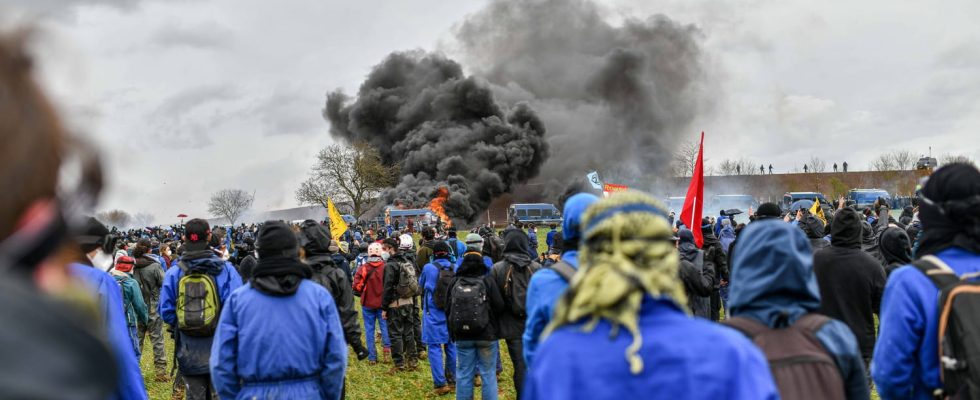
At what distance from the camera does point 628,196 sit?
7.18 feet

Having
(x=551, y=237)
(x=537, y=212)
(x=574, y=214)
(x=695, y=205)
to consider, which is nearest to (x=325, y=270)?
(x=574, y=214)

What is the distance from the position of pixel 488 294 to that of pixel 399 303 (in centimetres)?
315

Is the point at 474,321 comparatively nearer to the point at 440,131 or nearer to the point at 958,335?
the point at 958,335

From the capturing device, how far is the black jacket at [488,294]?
259 inches

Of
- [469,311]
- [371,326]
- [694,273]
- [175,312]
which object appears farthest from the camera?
[371,326]

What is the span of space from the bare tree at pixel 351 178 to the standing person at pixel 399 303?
48385 mm

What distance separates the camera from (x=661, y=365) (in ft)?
6.00

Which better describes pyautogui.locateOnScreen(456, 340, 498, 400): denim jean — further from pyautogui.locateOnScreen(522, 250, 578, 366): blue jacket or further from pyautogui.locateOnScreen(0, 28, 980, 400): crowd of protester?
pyautogui.locateOnScreen(522, 250, 578, 366): blue jacket

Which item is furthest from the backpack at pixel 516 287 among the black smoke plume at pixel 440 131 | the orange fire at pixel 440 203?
the black smoke plume at pixel 440 131

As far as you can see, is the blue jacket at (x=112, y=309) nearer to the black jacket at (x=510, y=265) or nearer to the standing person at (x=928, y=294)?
the black jacket at (x=510, y=265)

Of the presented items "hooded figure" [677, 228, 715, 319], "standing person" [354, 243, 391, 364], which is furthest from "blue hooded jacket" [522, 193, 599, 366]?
"standing person" [354, 243, 391, 364]

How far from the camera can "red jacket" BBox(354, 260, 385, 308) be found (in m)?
9.84

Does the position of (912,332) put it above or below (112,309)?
below

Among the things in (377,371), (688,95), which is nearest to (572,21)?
(688,95)
